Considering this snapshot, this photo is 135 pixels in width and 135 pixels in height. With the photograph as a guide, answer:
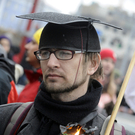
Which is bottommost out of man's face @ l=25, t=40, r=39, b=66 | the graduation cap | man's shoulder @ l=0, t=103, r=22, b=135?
man's shoulder @ l=0, t=103, r=22, b=135

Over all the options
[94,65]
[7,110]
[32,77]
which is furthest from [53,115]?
[32,77]

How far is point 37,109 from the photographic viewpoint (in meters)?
1.90

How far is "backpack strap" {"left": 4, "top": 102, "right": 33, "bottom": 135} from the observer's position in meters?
1.83

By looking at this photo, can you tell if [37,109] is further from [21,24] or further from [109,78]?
[21,24]

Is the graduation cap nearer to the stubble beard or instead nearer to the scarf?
the stubble beard

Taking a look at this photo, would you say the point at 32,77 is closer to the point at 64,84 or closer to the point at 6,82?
the point at 6,82

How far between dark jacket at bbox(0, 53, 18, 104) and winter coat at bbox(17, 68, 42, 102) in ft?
1.00

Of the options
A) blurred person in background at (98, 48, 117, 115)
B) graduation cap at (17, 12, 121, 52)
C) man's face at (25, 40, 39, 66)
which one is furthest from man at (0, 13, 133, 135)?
blurred person in background at (98, 48, 117, 115)

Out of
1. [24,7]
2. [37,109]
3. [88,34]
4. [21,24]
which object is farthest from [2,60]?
[24,7]

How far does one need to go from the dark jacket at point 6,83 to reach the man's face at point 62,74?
0.74 metres

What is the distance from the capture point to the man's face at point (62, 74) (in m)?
1.88

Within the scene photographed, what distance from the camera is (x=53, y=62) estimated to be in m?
1.88

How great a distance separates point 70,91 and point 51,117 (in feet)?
0.89

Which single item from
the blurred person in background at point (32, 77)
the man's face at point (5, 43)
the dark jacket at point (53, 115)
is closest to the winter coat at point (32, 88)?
the blurred person in background at point (32, 77)
